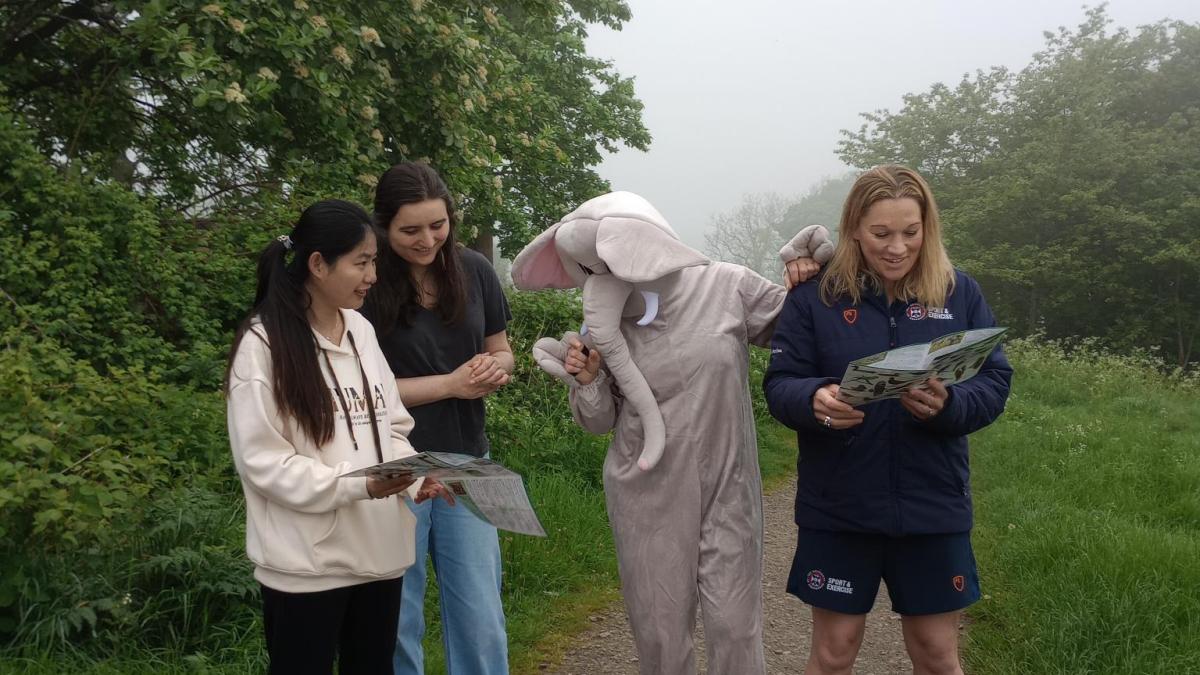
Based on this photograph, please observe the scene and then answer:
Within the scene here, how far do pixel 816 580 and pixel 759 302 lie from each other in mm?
788

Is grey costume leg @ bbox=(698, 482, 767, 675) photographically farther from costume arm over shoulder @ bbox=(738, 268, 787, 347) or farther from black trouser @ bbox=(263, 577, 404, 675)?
black trouser @ bbox=(263, 577, 404, 675)

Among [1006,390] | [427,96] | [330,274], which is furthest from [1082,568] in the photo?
[427,96]

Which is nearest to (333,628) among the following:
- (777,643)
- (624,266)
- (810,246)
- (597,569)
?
(624,266)

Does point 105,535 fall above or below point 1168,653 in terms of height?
above

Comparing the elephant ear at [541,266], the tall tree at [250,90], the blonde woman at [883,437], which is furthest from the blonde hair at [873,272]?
the tall tree at [250,90]

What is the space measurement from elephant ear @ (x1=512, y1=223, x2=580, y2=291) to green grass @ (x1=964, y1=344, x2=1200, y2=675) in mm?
2397

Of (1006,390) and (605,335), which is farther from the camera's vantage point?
(605,335)

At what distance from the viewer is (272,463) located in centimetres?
199

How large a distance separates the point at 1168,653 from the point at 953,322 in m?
2.01

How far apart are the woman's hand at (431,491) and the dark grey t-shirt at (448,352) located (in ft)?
0.99

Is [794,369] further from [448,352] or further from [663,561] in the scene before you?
[448,352]

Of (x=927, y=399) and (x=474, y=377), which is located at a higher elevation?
(x=474, y=377)

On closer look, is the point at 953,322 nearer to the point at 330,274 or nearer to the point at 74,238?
the point at 330,274

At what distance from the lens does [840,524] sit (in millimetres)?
2367
